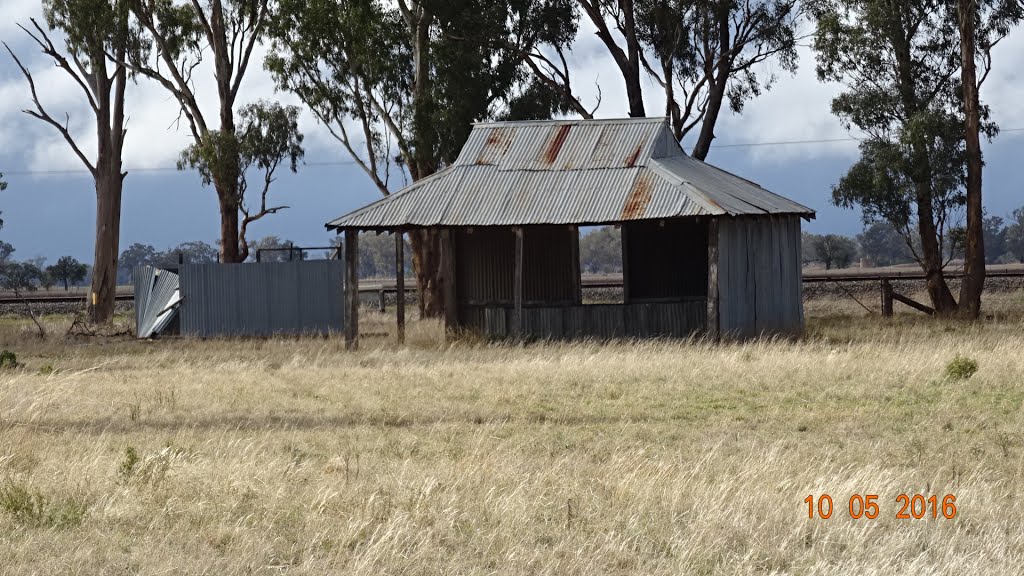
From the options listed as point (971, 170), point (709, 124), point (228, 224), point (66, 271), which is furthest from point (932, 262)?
point (66, 271)

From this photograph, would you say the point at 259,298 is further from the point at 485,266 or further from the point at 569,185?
the point at 569,185

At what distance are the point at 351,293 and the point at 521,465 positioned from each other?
→ 14.5 metres

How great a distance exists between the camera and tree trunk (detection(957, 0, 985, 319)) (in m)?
30.8

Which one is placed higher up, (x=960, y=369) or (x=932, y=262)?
(x=932, y=262)

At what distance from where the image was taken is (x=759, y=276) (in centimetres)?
2441

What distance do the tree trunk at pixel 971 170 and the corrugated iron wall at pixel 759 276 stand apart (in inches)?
291

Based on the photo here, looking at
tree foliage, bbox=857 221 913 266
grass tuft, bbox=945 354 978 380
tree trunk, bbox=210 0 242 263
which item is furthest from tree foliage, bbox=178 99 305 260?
tree foliage, bbox=857 221 913 266

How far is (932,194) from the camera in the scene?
3231 cm

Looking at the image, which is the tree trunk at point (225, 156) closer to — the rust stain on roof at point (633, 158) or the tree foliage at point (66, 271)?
the rust stain on roof at point (633, 158)

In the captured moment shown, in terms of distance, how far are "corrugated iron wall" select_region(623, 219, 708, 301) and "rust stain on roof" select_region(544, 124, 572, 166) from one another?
89.4 inches

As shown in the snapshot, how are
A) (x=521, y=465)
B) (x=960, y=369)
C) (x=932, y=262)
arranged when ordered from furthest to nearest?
(x=932, y=262), (x=960, y=369), (x=521, y=465)

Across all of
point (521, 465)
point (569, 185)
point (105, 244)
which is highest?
point (569, 185)

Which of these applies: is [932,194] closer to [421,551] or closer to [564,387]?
[564,387]

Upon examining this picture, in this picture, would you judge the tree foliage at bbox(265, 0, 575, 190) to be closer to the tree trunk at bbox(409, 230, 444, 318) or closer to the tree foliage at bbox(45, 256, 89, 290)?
the tree trunk at bbox(409, 230, 444, 318)
